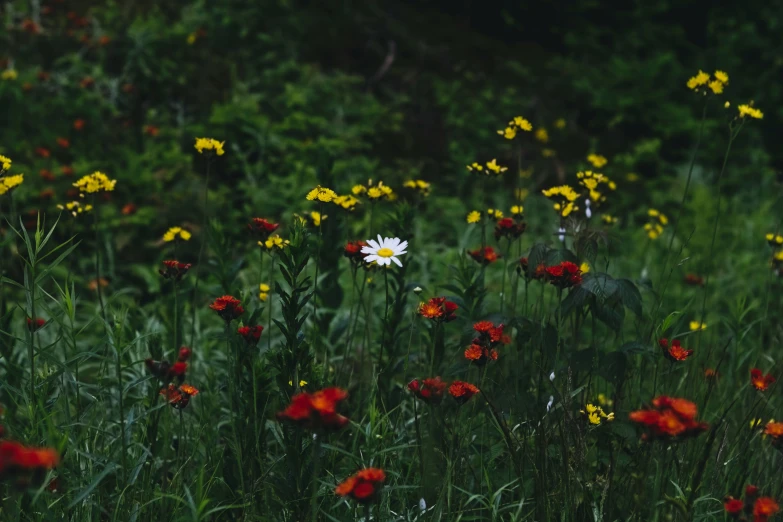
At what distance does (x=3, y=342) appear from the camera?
1.96 m

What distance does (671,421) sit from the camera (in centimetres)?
117

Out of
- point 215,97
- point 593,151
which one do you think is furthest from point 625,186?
point 215,97

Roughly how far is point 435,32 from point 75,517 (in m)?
5.26

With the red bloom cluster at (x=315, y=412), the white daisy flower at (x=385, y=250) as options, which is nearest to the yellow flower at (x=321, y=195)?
the white daisy flower at (x=385, y=250)

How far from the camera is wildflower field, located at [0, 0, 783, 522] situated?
1.64 meters

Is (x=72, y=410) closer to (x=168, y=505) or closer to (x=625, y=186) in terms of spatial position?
(x=168, y=505)

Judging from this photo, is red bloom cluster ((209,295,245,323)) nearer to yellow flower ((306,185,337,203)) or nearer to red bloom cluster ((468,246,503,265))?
yellow flower ((306,185,337,203))

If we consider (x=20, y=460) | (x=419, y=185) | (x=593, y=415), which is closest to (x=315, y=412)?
(x=20, y=460)

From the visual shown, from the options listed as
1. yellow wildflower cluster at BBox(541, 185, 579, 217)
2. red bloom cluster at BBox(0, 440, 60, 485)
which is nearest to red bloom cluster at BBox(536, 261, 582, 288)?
yellow wildflower cluster at BBox(541, 185, 579, 217)

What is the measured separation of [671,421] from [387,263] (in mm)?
723

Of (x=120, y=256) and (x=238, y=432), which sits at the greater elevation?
(x=238, y=432)

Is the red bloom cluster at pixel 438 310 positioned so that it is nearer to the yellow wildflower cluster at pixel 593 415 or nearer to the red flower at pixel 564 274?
the red flower at pixel 564 274

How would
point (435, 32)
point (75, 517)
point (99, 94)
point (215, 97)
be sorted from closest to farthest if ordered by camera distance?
point (75, 517) → point (99, 94) → point (215, 97) → point (435, 32)

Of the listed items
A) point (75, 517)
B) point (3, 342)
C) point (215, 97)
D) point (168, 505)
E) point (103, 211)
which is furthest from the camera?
point (215, 97)
